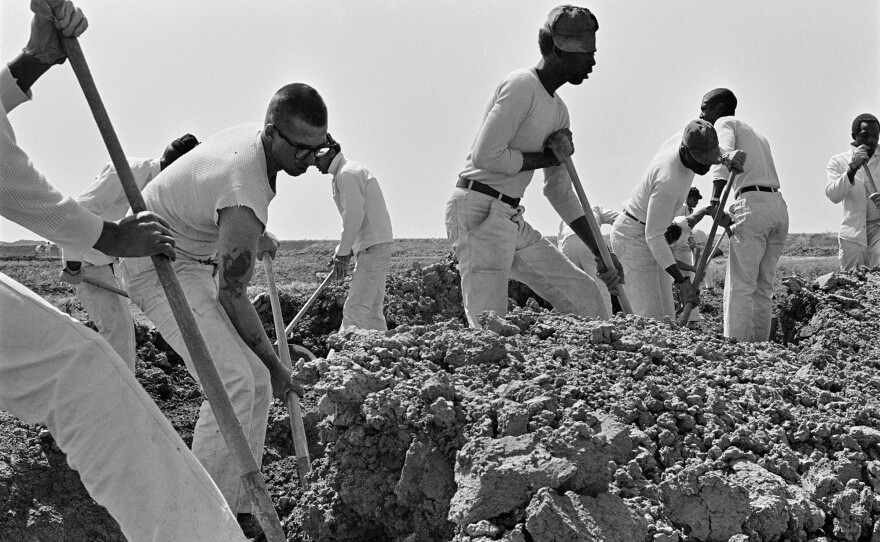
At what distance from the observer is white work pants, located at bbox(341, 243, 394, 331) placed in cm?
796

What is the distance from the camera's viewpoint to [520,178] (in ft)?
18.0

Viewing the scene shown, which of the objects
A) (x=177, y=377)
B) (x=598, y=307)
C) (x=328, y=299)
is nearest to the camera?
(x=598, y=307)

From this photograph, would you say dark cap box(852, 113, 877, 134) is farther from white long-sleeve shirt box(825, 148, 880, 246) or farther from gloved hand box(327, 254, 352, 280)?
gloved hand box(327, 254, 352, 280)

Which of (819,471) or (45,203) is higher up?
(45,203)

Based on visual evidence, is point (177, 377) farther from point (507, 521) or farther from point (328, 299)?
point (507, 521)

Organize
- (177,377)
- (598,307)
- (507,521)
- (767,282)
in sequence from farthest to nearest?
(177,377) < (767,282) < (598,307) < (507,521)

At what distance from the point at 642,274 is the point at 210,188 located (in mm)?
4042

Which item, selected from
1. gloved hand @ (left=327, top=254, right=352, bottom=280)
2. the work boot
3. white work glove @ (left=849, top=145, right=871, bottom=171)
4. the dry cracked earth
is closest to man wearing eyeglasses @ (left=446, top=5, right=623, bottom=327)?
the dry cracked earth

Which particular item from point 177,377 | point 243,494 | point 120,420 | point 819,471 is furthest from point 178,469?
point 177,377

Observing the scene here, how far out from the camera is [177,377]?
8.30 m

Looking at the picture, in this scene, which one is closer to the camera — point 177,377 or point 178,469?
point 178,469

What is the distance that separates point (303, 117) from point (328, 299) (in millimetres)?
5843

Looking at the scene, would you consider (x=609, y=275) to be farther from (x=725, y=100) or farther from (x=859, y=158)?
(x=859, y=158)

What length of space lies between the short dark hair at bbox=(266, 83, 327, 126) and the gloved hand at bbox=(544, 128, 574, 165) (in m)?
1.64
